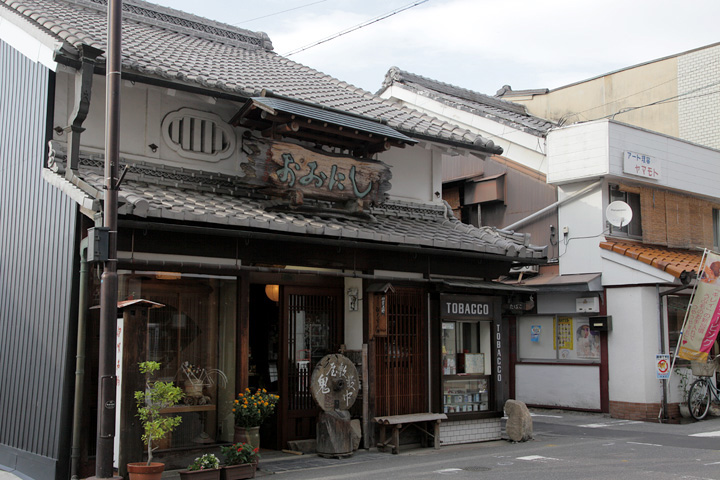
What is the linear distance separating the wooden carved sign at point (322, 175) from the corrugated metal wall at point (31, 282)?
328 centimetres

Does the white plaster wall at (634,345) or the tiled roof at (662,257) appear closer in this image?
the tiled roof at (662,257)

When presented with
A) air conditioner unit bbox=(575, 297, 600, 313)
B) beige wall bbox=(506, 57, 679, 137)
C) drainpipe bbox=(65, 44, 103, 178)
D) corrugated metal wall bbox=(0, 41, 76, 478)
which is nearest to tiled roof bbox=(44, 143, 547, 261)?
drainpipe bbox=(65, 44, 103, 178)

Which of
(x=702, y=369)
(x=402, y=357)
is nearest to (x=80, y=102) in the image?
(x=402, y=357)

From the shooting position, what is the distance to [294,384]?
1230 centimetres

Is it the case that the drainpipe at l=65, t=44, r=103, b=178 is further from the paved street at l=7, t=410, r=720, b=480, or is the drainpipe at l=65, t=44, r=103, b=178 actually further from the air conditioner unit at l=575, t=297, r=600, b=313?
the air conditioner unit at l=575, t=297, r=600, b=313

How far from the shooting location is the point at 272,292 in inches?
504

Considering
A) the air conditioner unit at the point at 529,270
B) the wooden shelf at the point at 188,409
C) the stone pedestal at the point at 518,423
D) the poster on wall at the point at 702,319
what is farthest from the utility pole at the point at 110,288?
the poster on wall at the point at 702,319

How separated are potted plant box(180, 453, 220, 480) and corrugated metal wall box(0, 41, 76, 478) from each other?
163cm

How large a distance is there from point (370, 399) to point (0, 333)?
244 inches

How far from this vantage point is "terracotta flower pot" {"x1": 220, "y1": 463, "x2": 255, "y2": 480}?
382 inches

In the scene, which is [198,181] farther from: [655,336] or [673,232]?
[673,232]

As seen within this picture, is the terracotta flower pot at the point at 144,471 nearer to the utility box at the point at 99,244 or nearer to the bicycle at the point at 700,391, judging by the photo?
the utility box at the point at 99,244

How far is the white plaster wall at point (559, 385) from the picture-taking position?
711 inches

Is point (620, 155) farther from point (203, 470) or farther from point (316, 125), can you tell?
point (203, 470)
